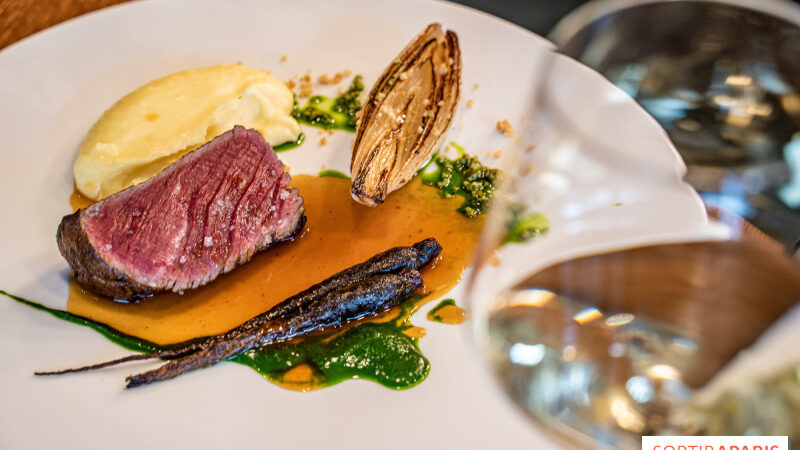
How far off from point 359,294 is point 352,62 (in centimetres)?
130

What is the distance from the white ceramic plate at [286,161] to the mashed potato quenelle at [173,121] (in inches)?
5.6

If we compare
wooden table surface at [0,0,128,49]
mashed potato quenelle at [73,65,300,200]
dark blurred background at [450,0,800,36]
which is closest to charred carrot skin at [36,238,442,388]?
mashed potato quenelle at [73,65,300,200]

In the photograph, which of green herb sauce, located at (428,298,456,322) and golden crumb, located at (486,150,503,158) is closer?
green herb sauce, located at (428,298,456,322)

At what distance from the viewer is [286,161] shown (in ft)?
8.77

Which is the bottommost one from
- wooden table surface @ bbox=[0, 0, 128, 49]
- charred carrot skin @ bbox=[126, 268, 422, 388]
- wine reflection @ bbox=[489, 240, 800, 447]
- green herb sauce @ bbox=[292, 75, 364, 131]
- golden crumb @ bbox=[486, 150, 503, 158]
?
charred carrot skin @ bbox=[126, 268, 422, 388]

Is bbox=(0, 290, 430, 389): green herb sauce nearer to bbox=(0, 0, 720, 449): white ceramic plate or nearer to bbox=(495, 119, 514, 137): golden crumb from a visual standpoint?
bbox=(0, 0, 720, 449): white ceramic plate

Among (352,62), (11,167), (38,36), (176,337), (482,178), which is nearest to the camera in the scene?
(176,337)

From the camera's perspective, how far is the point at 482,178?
2568mm

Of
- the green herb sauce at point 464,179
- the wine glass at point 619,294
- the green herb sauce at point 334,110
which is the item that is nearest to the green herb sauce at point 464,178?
the green herb sauce at point 464,179

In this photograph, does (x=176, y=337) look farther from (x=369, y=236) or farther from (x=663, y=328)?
(x=663, y=328)

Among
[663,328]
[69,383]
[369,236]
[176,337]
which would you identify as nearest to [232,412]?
[176,337]

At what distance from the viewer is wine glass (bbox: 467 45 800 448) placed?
81 centimetres

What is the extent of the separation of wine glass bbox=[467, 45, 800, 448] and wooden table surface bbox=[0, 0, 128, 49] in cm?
282

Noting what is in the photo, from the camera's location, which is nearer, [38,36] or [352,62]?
[38,36]
